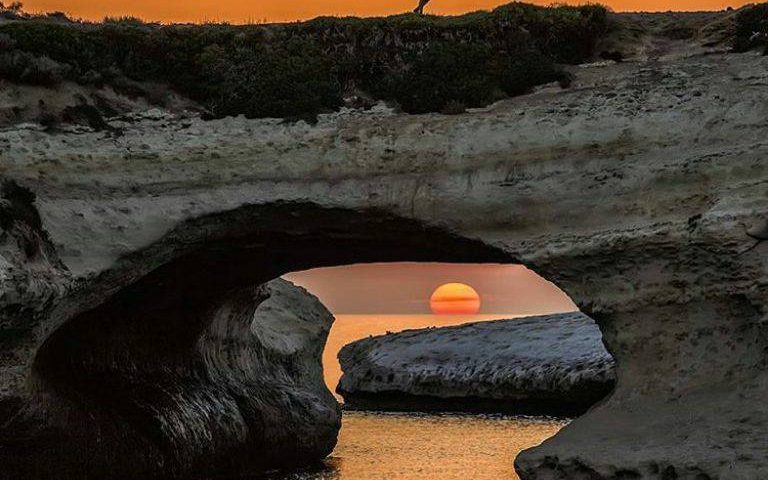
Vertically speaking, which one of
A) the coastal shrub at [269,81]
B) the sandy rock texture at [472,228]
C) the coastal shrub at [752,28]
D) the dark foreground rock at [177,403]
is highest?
the coastal shrub at [752,28]

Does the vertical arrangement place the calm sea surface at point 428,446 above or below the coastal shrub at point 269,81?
below

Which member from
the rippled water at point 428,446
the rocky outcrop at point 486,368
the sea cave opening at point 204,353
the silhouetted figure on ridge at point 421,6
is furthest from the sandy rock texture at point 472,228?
the rocky outcrop at point 486,368

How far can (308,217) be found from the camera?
26.0 m

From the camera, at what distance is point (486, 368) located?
2217 inches

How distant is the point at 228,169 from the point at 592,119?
281 inches

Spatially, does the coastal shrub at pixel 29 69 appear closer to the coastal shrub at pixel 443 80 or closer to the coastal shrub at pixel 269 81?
the coastal shrub at pixel 269 81

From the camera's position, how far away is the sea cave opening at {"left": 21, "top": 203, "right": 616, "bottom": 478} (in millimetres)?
25797

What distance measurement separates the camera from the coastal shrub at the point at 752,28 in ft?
93.8

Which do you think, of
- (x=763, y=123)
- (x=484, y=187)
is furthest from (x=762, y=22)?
(x=484, y=187)

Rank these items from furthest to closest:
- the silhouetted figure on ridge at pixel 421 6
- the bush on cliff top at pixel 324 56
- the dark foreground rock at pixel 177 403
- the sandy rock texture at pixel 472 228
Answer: the silhouetted figure on ridge at pixel 421 6 < the bush on cliff top at pixel 324 56 < the dark foreground rock at pixel 177 403 < the sandy rock texture at pixel 472 228

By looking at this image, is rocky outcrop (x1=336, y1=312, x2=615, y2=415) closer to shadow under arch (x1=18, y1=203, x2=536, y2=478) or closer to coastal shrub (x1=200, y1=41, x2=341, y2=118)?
shadow under arch (x1=18, y1=203, x2=536, y2=478)

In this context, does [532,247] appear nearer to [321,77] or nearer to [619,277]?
[619,277]

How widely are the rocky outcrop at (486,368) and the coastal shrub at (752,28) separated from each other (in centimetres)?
2143

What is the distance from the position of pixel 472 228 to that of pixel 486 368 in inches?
1263
